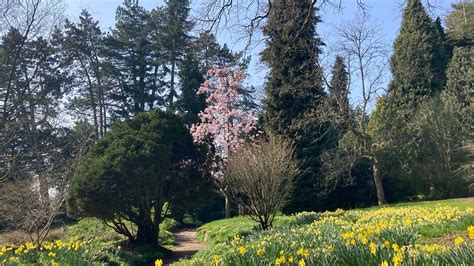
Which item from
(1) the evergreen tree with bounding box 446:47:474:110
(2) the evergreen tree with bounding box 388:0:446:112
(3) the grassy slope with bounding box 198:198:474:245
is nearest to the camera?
(3) the grassy slope with bounding box 198:198:474:245

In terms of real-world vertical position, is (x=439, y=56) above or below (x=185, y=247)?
above

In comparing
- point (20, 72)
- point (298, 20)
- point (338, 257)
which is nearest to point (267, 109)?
point (20, 72)

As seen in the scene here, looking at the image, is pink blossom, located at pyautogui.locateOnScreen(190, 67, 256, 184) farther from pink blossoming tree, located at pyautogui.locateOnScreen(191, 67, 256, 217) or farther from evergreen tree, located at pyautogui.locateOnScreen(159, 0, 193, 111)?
evergreen tree, located at pyautogui.locateOnScreen(159, 0, 193, 111)

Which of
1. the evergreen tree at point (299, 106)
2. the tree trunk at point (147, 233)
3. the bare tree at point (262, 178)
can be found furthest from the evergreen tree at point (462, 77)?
the tree trunk at point (147, 233)

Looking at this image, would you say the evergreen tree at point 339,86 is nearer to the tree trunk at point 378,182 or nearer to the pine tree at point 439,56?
the tree trunk at point 378,182

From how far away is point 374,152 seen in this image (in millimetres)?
23781

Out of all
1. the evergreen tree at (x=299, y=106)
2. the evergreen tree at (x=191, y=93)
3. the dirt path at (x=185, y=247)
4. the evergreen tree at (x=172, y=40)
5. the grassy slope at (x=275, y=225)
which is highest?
the evergreen tree at (x=172, y=40)

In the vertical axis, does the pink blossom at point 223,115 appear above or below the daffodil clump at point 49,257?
above

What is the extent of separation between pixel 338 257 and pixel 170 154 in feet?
41.7

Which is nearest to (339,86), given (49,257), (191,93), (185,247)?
(185,247)

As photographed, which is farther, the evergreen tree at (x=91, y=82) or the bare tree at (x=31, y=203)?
the evergreen tree at (x=91, y=82)

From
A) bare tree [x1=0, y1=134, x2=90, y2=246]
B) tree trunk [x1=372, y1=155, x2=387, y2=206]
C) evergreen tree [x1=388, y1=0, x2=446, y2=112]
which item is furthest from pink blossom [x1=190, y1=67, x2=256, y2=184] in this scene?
bare tree [x1=0, y1=134, x2=90, y2=246]

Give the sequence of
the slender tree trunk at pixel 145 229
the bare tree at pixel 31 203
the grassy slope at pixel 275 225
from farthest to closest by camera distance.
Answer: the slender tree trunk at pixel 145 229 < the bare tree at pixel 31 203 < the grassy slope at pixel 275 225

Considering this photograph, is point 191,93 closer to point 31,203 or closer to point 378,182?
point 378,182
